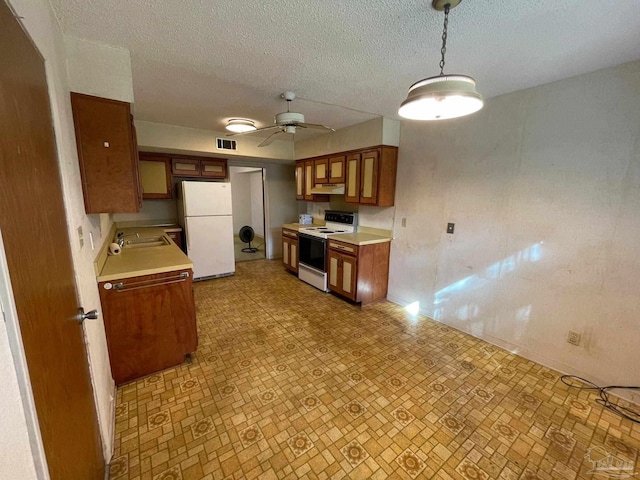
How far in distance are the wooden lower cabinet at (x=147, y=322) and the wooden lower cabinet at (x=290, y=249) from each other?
2398 mm

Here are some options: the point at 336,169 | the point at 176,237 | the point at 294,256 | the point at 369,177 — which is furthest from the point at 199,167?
the point at 369,177

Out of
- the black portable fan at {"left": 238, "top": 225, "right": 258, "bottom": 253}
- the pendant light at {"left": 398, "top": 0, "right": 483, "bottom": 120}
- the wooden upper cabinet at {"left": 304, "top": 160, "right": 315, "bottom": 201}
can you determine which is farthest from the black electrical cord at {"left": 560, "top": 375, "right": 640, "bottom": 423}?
the black portable fan at {"left": 238, "top": 225, "right": 258, "bottom": 253}

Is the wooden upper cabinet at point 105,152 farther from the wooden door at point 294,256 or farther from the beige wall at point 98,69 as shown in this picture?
the wooden door at point 294,256

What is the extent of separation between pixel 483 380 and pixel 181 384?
2.38 metres

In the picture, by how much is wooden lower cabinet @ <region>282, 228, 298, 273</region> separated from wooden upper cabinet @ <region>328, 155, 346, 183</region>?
3.67 ft

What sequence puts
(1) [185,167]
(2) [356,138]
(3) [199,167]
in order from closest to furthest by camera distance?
1. (2) [356,138]
2. (1) [185,167]
3. (3) [199,167]

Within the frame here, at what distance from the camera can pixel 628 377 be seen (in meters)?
1.95

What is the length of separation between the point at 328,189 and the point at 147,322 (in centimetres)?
296

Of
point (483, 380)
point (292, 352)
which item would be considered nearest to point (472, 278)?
point (483, 380)

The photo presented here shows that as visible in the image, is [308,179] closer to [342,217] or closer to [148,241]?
[342,217]

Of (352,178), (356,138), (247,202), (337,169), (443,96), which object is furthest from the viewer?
(247,202)

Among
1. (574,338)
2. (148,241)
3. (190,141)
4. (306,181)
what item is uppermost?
(190,141)

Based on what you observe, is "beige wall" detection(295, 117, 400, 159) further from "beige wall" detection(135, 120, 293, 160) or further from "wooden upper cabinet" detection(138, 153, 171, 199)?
"wooden upper cabinet" detection(138, 153, 171, 199)

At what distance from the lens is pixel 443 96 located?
1.15 m
